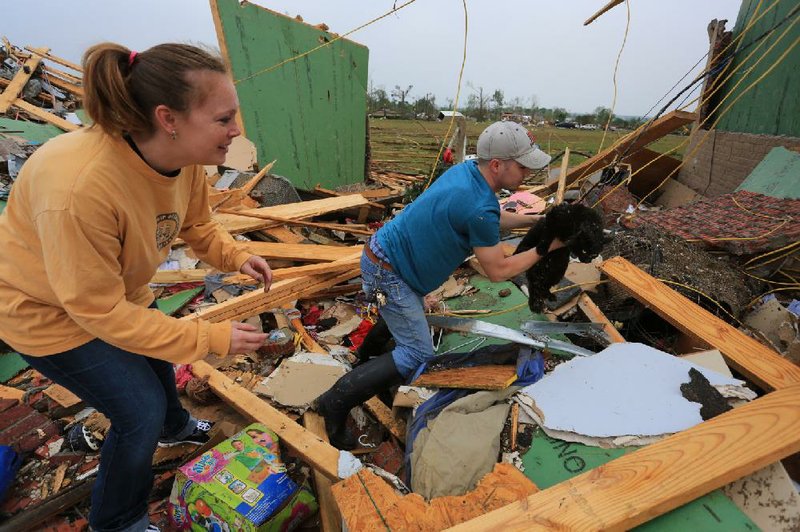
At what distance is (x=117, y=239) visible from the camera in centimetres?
132

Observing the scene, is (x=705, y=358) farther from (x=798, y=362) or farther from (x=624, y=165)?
(x=624, y=165)

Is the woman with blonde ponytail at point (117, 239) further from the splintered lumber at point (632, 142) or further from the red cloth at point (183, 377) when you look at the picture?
the splintered lumber at point (632, 142)

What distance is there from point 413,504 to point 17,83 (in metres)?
11.0

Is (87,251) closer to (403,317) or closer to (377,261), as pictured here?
(377,261)

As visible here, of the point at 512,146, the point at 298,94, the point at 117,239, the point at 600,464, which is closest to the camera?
the point at 117,239

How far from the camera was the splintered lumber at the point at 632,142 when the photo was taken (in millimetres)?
5188

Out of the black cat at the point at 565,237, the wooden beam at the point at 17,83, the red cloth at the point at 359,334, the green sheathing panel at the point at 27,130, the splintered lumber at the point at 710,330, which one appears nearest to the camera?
the splintered lumber at the point at 710,330

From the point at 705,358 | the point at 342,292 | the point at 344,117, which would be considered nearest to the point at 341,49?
the point at 344,117

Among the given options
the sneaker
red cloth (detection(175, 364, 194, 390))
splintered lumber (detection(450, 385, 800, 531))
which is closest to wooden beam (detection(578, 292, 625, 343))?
splintered lumber (detection(450, 385, 800, 531))

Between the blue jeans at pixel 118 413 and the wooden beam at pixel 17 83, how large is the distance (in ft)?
27.7

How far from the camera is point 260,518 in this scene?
1.75 metres

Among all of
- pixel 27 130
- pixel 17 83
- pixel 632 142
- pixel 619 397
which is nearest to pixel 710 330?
pixel 619 397

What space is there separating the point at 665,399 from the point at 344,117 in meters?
6.85

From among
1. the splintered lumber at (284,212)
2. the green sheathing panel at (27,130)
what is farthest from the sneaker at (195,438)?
the green sheathing panel at (27,130)
